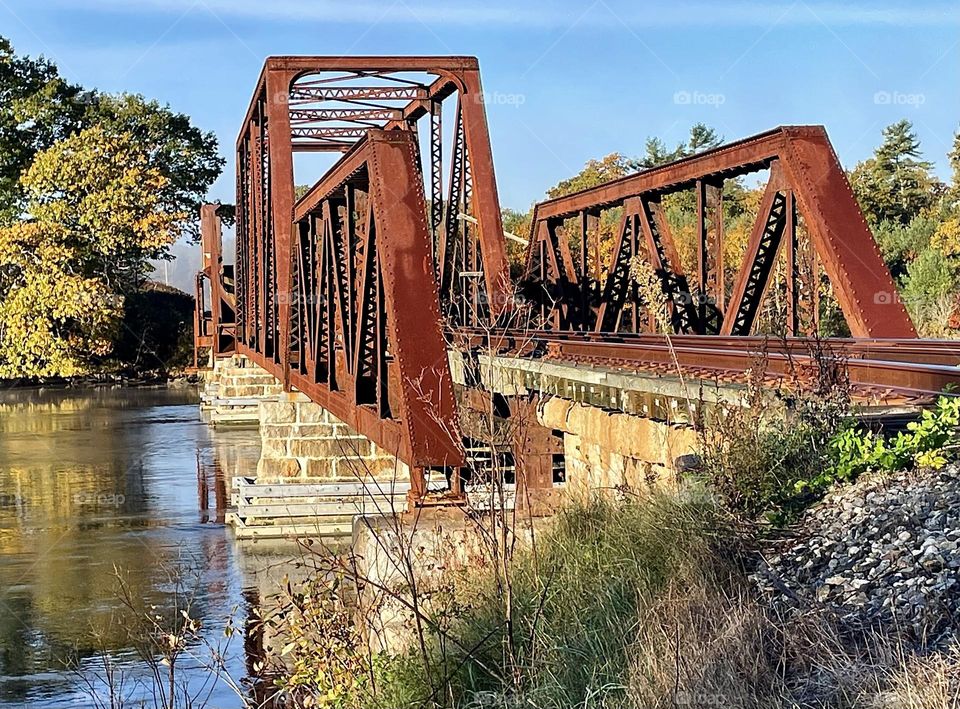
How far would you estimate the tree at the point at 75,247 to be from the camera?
57.2 meters

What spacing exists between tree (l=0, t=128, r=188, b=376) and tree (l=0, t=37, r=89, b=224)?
1.89 metres

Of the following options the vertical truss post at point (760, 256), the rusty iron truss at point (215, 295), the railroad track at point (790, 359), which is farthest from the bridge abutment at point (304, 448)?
the rusty iron truss at point (215, 295)

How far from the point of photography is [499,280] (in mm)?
19766

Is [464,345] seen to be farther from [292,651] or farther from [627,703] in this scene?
[627,703]

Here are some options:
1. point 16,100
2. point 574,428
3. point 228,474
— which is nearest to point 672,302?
point 574,428

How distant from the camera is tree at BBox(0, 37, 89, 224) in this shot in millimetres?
63438

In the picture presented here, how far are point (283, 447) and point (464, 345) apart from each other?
7.71 metres

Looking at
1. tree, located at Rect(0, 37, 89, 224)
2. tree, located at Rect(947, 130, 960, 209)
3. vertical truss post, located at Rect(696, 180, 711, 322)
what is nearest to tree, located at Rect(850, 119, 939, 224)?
tree, located at Rect(947, 130, 960, 209)

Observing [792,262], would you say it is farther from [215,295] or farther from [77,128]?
[77,128]

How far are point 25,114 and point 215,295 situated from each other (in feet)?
79.7

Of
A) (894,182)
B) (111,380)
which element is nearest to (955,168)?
(894,182)

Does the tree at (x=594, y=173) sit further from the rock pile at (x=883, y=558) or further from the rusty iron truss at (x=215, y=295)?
the rock pile at (x=883, y=558)

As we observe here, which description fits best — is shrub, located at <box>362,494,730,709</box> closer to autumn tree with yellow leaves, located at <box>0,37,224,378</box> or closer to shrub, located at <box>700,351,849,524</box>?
shrub, located at <box>700,351,849,524</box>

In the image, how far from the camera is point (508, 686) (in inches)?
230
